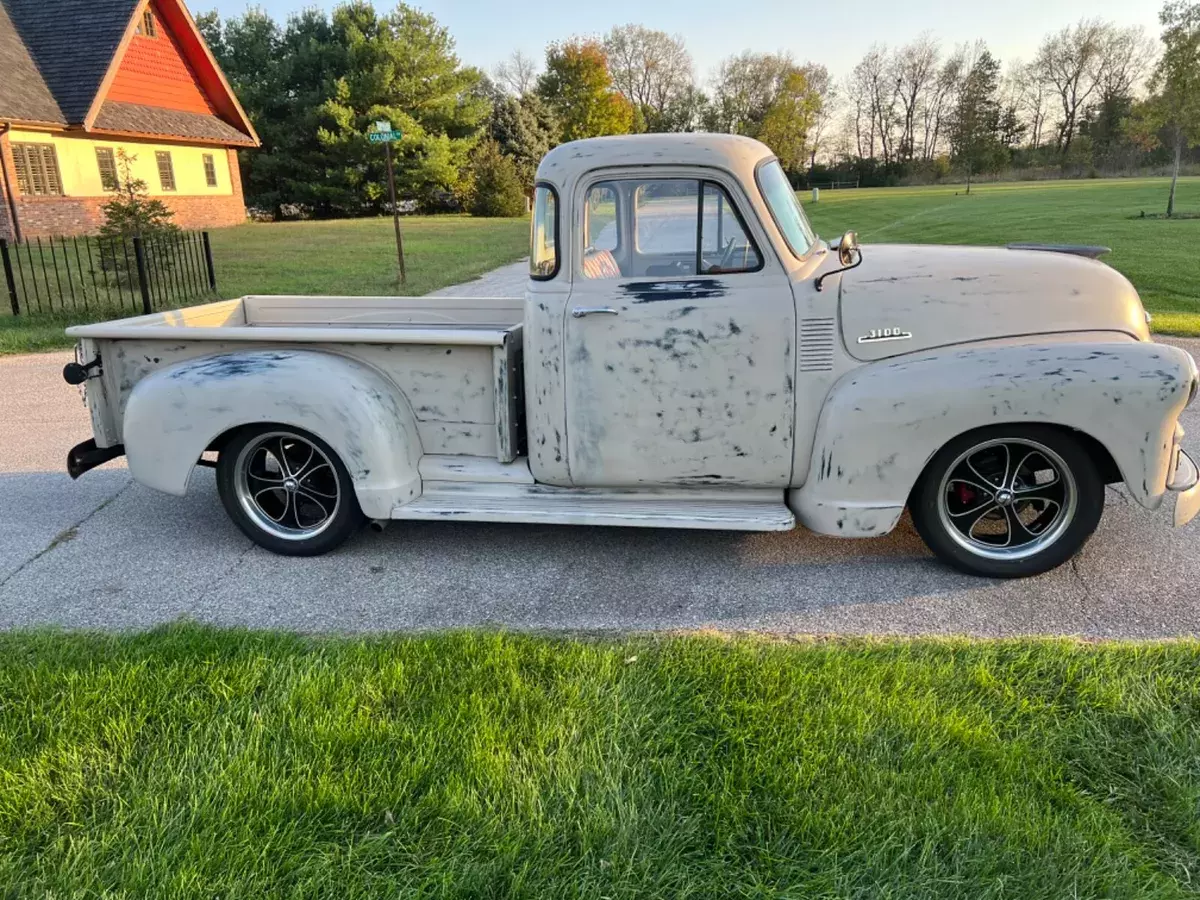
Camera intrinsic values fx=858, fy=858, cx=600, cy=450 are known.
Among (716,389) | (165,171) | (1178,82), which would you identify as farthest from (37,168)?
(1178,82)

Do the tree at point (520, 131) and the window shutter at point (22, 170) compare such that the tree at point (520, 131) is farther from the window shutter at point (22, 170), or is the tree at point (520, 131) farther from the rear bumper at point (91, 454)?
the rear bumper at point (91, 454)

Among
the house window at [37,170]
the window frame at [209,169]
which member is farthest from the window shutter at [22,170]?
the window frame at [209,169]

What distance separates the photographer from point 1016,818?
94.6 inches

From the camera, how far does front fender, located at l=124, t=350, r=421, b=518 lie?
4199 mm

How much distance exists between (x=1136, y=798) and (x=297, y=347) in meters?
3.99

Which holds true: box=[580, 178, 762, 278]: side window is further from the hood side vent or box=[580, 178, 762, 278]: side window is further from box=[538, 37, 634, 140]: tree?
box=[538, 37, 634, 140]: tree

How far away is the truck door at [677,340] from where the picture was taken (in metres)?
3.91

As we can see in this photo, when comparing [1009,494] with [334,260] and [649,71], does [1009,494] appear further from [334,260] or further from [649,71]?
[649,71]

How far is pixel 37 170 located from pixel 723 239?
26802 millimetres

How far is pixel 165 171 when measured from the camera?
29438mm

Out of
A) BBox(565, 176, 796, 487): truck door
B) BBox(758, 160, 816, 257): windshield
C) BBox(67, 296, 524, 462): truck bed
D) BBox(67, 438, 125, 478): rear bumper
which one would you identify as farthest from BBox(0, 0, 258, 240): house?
BBox(758, 160, 816, 257): windshield

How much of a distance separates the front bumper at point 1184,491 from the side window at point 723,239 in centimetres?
206

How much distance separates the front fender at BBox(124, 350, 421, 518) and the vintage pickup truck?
1 cm

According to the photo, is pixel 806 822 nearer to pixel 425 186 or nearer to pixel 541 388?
pixel 541 388
